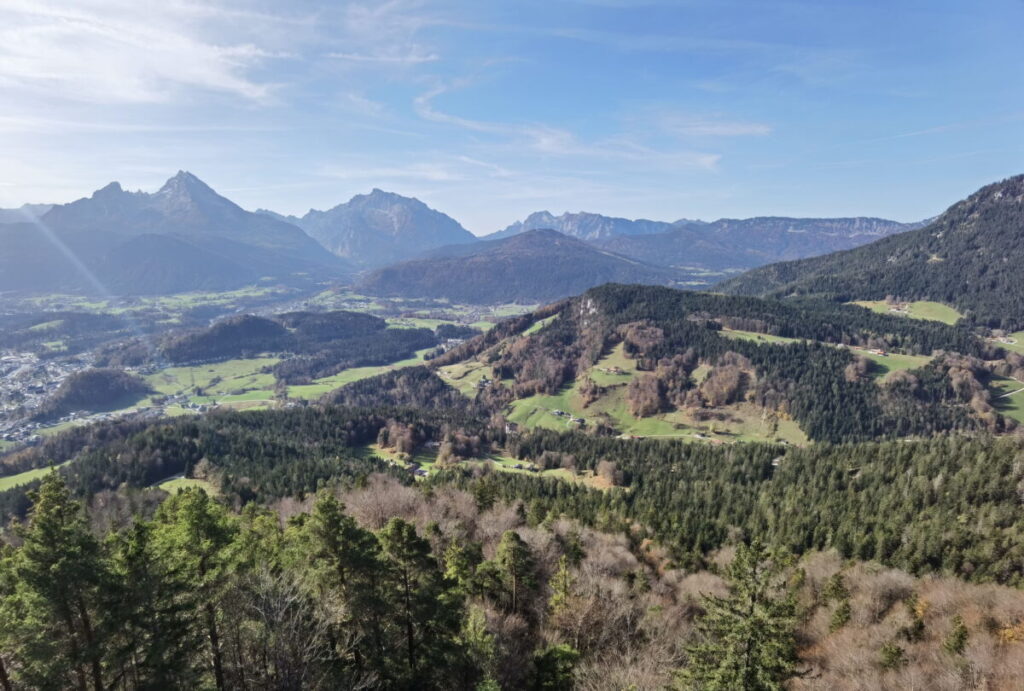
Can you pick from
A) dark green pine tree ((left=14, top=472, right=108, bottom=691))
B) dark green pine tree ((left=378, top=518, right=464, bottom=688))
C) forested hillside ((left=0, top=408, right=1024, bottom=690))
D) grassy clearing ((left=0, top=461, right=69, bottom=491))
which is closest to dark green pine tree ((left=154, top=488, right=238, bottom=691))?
forested hillside ((left=0, top=408, right=1024, bottom=690))

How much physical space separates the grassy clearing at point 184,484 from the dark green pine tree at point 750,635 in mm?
121971

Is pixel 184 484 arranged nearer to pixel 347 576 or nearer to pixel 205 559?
pixel 205 559

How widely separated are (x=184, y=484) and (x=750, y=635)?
14071cm

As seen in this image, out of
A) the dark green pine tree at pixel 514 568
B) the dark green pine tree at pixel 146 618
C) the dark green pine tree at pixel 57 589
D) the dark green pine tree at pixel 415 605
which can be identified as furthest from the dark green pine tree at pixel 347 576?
the dark green pine tree at pixel 514 568

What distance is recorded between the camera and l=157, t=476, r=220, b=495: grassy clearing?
120 metres

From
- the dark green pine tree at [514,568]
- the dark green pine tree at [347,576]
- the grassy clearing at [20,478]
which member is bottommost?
the grassy clearing at [20,478]

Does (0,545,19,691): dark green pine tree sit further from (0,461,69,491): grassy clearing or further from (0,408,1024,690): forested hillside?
(0,461,69,491): grassy clearing

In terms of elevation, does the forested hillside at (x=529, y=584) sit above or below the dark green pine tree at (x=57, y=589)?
below

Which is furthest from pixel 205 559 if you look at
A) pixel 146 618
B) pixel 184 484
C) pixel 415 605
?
pixel 184 484

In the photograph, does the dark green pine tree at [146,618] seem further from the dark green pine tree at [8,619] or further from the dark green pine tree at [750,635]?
the dark green pine tree at [750,635]

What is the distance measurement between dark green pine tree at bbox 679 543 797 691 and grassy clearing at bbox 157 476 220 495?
12197 centimetres

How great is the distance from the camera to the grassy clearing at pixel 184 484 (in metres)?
120

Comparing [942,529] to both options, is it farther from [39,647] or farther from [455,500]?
[39,647]

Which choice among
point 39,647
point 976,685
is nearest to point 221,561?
point 39,647
